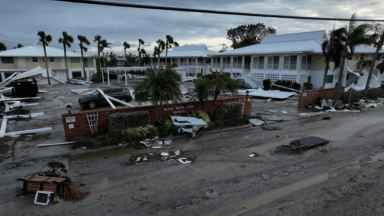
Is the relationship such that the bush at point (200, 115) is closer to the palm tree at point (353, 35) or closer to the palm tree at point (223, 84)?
the palm tree at point (223, 84)

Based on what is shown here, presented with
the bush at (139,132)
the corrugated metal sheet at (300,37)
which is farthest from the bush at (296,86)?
the bush at (139,132)

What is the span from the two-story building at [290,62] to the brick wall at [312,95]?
690cm

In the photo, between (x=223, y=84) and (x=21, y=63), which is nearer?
(x=223, y=84)

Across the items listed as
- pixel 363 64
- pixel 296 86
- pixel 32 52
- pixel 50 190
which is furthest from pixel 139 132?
pixel 32 52

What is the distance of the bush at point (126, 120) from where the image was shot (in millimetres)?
10734

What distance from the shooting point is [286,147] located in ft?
30.7

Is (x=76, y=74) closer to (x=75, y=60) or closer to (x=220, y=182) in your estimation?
(x=75, y=60)

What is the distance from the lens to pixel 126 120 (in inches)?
430

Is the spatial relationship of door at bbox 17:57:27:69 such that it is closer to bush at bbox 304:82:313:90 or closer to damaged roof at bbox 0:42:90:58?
damaged roof at bbox 0:42:90:58

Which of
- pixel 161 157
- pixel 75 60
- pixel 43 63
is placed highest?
pixel 75 60

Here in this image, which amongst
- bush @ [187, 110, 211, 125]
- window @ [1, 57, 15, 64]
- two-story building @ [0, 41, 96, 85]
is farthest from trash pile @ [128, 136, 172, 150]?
window @ [1, 57, 15, 64]

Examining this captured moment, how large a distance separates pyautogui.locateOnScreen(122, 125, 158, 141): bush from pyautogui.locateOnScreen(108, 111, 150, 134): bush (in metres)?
0.33

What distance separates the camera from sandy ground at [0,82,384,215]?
5.49 metres

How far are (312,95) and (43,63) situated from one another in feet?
133
